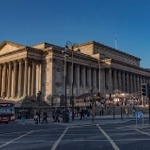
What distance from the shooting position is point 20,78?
77562 mm

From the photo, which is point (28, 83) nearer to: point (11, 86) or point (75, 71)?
point (11, 86)

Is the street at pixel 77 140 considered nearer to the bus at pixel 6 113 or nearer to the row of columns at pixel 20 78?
the bus at pixel 6 113

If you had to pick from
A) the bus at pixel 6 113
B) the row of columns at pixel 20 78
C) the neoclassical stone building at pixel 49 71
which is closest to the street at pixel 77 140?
the bus at pixel 6 113

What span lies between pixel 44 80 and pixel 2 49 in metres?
16.7

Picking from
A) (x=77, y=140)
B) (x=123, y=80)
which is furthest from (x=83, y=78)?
(x=77, y=140)

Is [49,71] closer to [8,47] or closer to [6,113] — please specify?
[8,47]

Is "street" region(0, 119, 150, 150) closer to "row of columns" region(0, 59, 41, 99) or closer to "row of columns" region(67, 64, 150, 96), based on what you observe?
"row of columns" region(0, 59, 41, 99)

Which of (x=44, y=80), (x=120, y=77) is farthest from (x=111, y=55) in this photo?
(x=44, y=80)

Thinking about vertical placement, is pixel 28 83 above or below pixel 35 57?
below

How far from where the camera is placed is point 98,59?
94.6 m

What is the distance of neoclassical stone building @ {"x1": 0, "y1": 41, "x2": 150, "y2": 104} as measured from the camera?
254ft

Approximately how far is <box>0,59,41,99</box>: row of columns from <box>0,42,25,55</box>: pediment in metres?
3.49

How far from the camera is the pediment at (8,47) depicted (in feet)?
263

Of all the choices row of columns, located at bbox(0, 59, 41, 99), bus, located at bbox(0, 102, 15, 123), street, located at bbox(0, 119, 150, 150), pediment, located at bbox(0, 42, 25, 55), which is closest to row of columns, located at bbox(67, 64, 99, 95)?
row of columns, located at bbox(0, 59, 41, 99)
